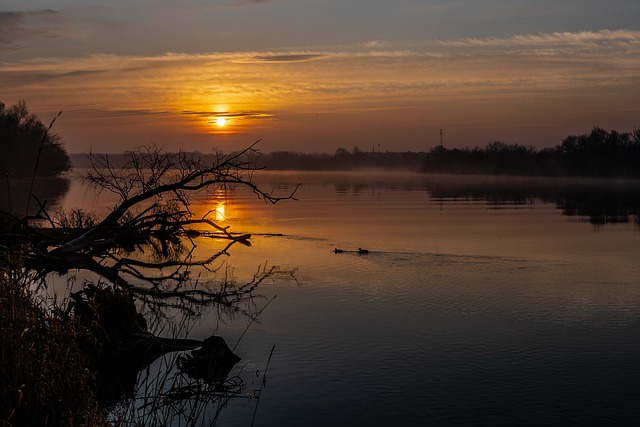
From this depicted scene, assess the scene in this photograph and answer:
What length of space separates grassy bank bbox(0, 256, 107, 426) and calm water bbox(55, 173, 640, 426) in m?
2.76

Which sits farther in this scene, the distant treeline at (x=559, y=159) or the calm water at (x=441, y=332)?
the distant treeline at (x=559, y=159)

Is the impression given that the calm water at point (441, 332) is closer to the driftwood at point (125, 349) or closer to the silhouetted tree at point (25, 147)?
the driftwood at point (125, 349)

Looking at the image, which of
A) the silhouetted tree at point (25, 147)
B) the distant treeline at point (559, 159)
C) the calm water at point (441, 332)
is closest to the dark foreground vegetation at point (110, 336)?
the calm water at point (441, 332)

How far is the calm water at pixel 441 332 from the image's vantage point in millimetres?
10859

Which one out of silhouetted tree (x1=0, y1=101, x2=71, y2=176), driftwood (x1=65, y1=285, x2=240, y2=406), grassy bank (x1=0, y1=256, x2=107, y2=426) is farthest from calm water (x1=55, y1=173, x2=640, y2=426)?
silhouetted tree (x1=0, y1=101, x2=71, y2=176)

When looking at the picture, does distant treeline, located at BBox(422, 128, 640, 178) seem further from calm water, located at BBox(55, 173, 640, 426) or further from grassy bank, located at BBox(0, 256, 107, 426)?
grassy bank, located at BBox(0, 256, 107, 426)

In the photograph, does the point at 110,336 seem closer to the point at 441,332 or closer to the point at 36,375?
the point at 36,375

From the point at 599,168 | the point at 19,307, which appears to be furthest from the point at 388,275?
the point at 599,168

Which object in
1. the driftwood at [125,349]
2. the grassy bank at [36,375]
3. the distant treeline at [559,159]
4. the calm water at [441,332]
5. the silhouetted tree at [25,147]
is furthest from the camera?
the distant treeline at [559,159]

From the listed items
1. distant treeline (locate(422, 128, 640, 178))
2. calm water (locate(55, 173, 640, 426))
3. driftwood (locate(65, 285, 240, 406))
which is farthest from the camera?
distant treeline (locate(422, 128, 640, 178))

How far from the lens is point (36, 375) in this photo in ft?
26.3

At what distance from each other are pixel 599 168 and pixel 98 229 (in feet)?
388

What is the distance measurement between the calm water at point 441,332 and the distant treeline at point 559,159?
Result: 321ft

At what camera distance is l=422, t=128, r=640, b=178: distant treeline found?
122 m
